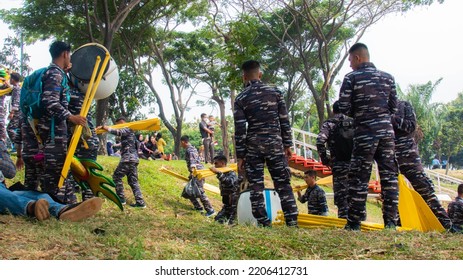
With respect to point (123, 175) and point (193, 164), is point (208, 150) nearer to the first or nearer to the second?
point (193, 164)

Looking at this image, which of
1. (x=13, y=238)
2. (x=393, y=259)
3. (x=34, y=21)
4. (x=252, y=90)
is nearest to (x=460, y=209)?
(x=252, y=90)

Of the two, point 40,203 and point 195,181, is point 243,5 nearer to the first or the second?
point 195,181

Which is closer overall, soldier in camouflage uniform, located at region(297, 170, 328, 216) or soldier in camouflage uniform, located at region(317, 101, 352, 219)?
soldier in camouflage uniform, located at region(317, 101, 352, 219)

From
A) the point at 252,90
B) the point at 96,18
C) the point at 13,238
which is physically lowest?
the point at 13,238

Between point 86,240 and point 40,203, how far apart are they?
100cm

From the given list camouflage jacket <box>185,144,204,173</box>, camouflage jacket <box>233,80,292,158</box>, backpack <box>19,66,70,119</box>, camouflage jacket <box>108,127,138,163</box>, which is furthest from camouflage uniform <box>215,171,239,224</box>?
backpack <box>19,66,70,119</box>

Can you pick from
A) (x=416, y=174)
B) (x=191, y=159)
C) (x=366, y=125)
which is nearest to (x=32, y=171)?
(x=366, y=125)

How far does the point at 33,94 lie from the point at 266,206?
10.7 feet

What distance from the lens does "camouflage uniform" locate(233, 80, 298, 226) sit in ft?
20.1

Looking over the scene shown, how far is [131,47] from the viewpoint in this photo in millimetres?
22469

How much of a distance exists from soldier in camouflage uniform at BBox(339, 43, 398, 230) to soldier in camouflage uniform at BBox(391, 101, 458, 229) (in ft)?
2.04

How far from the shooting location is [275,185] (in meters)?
6.16

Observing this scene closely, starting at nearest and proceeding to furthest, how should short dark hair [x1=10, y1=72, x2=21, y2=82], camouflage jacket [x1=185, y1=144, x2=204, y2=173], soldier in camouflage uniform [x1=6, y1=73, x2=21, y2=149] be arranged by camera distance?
soldier in camouflage uniform [x1=6, y1=73, x2=21, y2=149] < short dark hair [x1=10, y1=72, x2=21, y2=82] < camouflage jacket [x1=185, y1=144, x2=204, y2=173]

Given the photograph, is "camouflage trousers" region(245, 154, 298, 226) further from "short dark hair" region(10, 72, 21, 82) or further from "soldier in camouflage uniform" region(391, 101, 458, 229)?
"short dark hair" region(10, 72, 21, 82)
